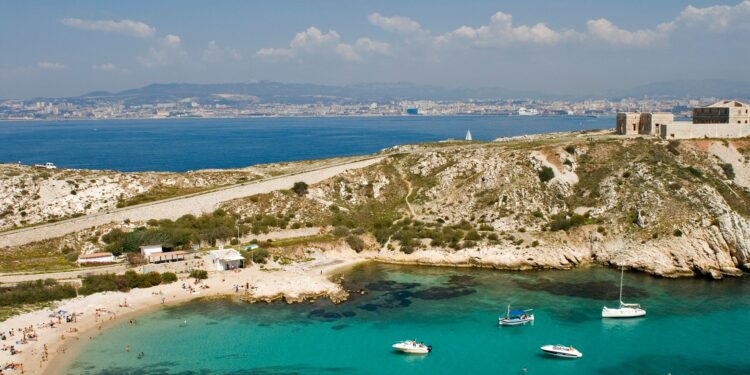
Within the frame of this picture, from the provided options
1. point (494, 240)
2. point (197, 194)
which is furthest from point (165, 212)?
point (494, 240)

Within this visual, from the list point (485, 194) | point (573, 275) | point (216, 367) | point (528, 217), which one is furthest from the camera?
point (485, 194)

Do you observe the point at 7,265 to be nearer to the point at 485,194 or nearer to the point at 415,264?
the point at 415,264

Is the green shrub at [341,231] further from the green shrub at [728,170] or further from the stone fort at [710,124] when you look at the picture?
the green shrub at [728,170]

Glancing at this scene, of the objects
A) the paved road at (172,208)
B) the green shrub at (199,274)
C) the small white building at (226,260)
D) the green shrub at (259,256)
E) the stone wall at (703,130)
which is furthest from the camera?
the stone wall at (703,130)

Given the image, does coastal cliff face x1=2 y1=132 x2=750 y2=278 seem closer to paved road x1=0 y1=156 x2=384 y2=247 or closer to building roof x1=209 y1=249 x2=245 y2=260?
paved road x1=0 y1=156 x2=384 y2=247

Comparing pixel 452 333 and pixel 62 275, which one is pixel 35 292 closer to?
pixel 62 275

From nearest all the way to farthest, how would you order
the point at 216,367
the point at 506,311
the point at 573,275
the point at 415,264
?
the point at 216,367
the point at 506,311
the point at 573,275
the point at 415,264

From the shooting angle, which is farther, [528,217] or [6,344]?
[528,217]

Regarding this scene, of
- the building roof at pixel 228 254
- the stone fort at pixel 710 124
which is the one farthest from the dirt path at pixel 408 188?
the stone fort at pixel 710 124
